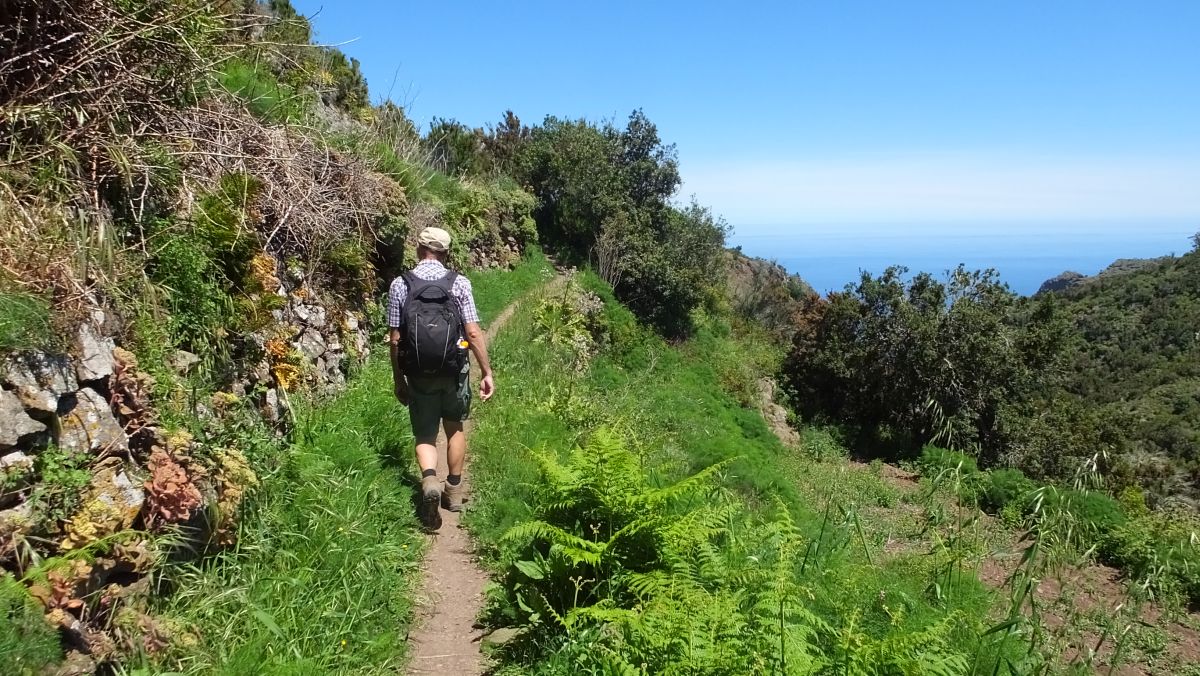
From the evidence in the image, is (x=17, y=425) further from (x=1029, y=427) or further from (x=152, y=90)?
(x=1029, y=427)

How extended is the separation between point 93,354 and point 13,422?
0.60 metres

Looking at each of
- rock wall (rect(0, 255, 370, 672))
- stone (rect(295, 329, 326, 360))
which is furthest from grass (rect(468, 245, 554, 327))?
rock wall (rect(0, 255, 370, 672))

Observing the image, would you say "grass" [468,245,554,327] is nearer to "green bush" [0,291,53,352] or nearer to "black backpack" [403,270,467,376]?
"black backpack" [403,270,467,376]

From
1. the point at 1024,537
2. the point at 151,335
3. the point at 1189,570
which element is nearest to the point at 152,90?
the point at 151,335

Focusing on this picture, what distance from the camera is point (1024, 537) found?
3445 millimetres

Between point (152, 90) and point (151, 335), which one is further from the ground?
point (152, 90)

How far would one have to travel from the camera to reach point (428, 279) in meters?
4.73

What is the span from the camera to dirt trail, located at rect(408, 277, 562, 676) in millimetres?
3596

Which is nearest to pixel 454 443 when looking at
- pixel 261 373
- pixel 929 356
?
pixel 261 373

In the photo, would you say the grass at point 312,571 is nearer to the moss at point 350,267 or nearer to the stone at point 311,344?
the stone at point 311,344

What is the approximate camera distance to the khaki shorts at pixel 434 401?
488 cm

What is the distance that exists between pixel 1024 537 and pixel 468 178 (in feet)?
54.4

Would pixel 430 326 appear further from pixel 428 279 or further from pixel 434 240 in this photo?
pixel 434 240

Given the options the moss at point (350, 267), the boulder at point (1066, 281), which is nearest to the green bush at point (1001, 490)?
the moss at point (350, 267)
